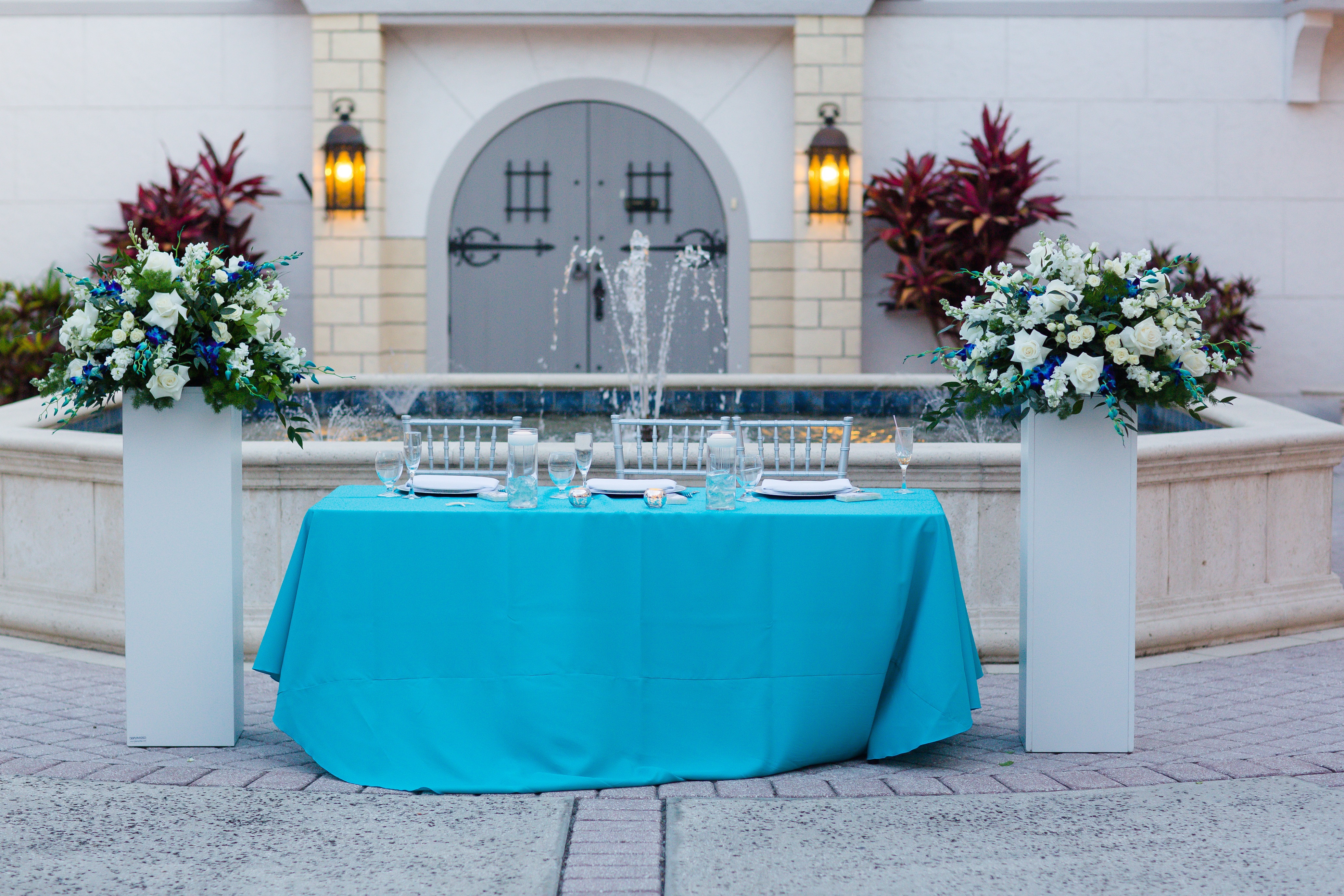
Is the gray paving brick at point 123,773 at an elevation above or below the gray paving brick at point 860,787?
below

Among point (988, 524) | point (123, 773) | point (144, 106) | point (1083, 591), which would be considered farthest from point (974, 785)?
point (144, 106)

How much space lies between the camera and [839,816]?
3.51 m

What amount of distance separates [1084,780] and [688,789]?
1125 mm

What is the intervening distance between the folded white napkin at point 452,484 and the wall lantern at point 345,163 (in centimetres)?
653

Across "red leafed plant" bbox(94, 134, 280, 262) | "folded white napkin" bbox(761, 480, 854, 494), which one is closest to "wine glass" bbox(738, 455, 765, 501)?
"folded white napkin" bbox(761, 480, 854, 494)

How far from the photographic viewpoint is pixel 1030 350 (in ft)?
12.7

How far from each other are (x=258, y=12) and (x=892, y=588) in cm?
858

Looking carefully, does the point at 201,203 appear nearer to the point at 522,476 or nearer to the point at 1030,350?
the point at 522,476

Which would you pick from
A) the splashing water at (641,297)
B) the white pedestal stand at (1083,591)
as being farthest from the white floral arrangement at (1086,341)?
the splashing water at (641,297)

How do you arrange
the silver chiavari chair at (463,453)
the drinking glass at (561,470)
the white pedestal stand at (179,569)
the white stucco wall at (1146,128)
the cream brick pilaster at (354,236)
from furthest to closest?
the white stucco wall at (1146,128), the cream brick pilaster at (354,236), the silver chiavari chair at (463,453), the white pedestal stand at (179,569), the drinking glass at (561,470)

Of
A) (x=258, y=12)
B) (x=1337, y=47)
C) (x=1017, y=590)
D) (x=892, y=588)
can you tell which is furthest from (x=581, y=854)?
(x=1337, y=47)

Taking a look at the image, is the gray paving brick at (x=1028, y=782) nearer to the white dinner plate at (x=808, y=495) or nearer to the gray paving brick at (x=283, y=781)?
the white dinner plate at (x=808, y=495)

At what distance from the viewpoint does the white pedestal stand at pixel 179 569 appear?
407cm

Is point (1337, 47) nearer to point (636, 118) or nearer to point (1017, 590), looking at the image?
point (636, 118)
